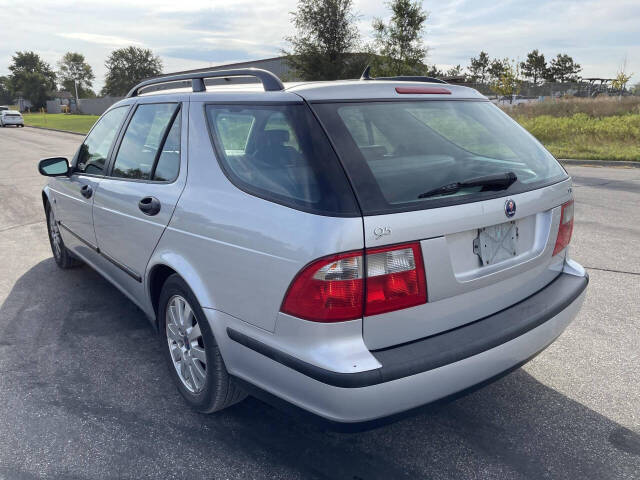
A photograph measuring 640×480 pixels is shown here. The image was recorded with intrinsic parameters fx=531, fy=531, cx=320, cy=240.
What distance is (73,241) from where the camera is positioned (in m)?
4.55

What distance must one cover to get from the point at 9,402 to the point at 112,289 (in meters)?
1.83

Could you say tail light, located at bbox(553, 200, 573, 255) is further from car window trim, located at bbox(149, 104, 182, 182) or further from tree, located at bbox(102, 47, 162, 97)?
tree, located at bbox(102, 47, 162, 97)

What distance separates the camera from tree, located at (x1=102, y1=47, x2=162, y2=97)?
8856cm

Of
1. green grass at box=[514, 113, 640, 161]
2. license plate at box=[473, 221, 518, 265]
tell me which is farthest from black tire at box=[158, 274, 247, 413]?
green grass at box=[514, 113, 640, 161]

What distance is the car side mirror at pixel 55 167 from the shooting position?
4.24 metres

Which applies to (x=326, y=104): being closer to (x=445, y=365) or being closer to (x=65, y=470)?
(x=445, y=365)

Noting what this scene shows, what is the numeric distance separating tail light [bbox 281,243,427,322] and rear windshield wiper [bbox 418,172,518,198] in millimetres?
308

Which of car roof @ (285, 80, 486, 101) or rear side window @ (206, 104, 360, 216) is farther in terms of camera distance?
car roof @ (285, 80, 486, 101)

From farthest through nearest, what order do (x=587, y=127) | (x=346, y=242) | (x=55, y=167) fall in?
(x=587, y=127) → (x=55, y=167) → (x=346, y=242)

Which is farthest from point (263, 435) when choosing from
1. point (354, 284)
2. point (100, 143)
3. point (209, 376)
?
point (100, 143)

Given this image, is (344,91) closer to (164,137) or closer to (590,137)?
(164,137)

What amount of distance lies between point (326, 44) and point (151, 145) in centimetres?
2812

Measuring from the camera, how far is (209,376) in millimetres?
2592

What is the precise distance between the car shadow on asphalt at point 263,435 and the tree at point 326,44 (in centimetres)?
2746
